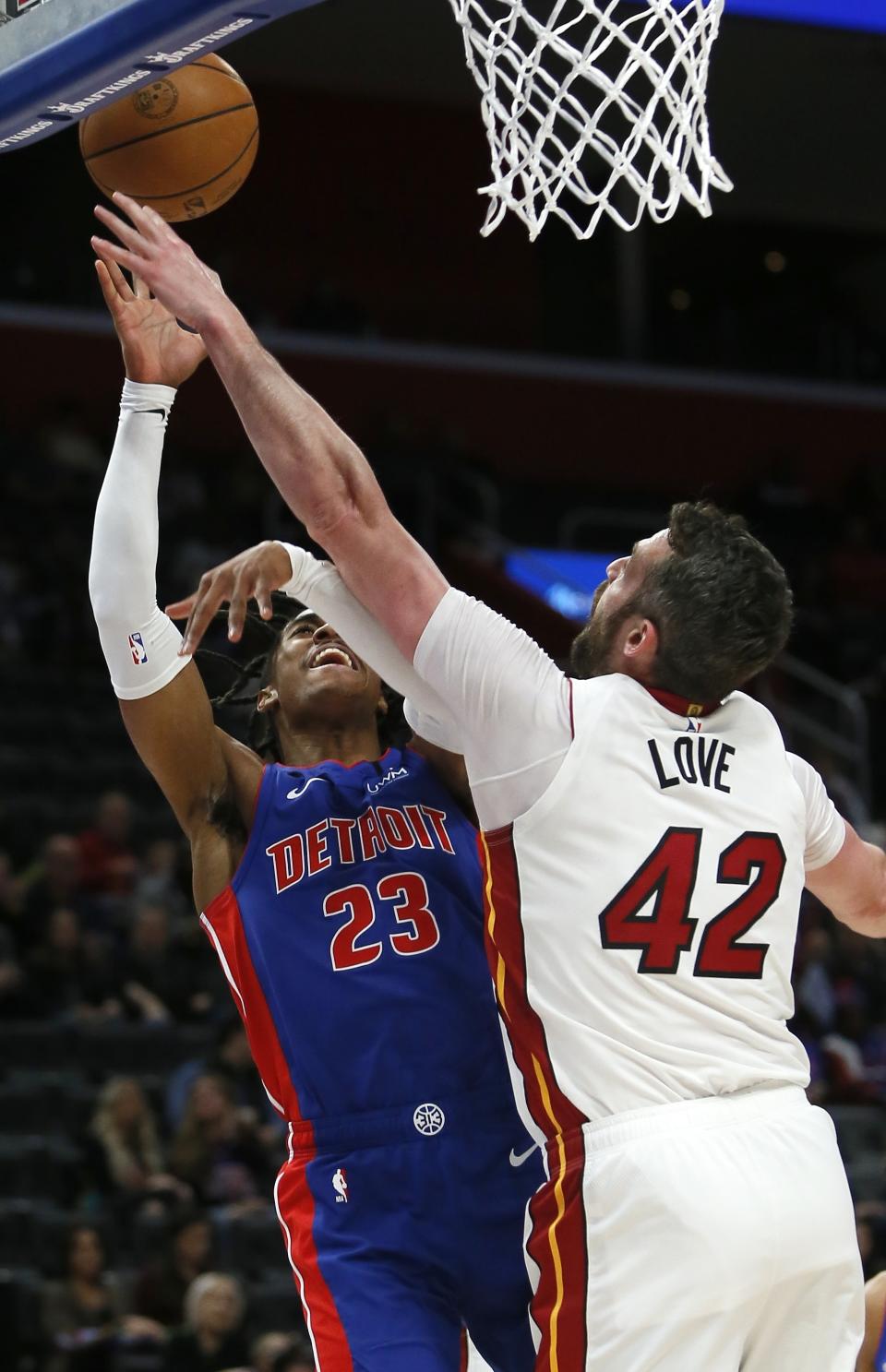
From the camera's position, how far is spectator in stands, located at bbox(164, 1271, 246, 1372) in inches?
313

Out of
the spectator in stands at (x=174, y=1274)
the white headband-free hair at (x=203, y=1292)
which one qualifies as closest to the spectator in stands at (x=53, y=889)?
the spectator in stands at (x=174, y=1274)

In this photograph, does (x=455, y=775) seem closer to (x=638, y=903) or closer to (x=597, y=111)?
(x=638, y=903)

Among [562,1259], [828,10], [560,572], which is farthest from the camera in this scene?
[560,572]

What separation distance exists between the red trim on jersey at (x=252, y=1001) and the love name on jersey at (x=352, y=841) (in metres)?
0.13

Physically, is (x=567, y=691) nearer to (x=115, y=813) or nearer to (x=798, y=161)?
(x=115, y=813)

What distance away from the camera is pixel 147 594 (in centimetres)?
423

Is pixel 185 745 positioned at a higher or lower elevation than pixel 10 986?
higher

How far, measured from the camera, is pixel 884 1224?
30.7 feet

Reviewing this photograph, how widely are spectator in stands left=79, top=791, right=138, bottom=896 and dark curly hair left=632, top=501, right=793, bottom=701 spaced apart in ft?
28.1

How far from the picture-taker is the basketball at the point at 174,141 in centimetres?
437

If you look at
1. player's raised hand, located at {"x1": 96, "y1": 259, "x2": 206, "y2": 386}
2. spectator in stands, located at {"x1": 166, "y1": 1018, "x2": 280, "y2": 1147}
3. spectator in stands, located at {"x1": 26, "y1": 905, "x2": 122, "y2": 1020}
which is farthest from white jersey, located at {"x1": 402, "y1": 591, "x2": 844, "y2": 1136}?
spectator in stands, located at {"x1": 26, "y1": 905, "x2": 122, "y2": 1020}

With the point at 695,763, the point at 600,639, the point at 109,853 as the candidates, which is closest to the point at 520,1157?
the point at 695,763

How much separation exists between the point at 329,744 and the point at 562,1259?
5.04 feet

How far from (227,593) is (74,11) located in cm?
124
